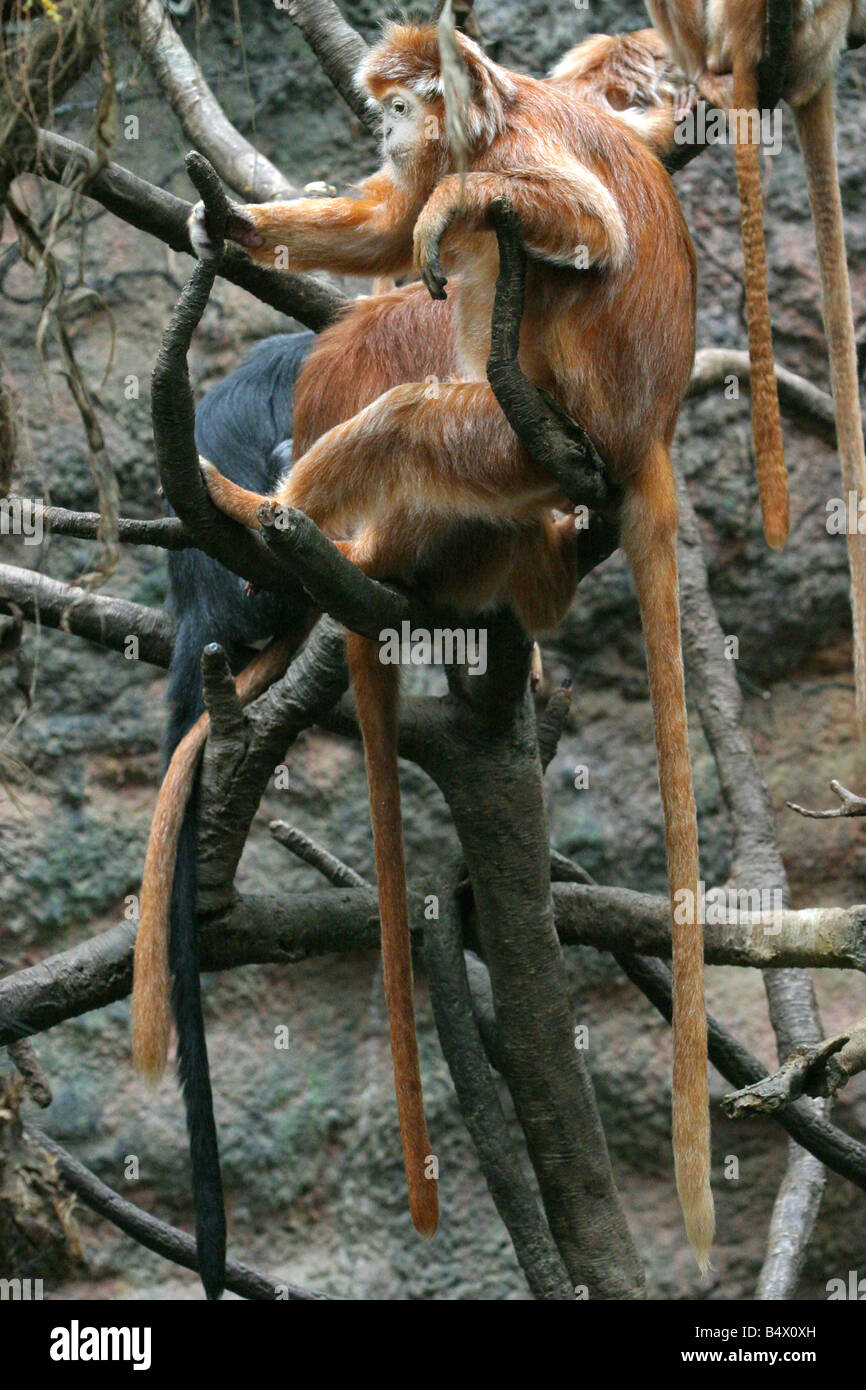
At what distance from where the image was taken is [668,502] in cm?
303

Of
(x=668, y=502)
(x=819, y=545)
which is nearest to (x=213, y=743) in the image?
(x=668, y=502)

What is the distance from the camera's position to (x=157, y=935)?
3.37 meters

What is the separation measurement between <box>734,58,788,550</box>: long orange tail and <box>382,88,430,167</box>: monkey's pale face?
A: 0.87 meters

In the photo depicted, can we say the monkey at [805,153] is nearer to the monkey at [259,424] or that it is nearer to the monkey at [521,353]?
the monkey at [259,424]

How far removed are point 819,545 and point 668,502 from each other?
9.47 ft

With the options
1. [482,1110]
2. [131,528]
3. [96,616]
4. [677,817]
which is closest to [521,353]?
[131,528]

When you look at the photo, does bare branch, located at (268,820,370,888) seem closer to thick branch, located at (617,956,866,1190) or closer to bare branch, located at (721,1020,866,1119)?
thick branch, located at (617,956,866,1190)

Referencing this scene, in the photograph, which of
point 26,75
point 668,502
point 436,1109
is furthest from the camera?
point 436,1109

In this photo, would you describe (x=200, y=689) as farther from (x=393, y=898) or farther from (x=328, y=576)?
(x=328, y=576)

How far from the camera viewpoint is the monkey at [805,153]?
3457 millimetres

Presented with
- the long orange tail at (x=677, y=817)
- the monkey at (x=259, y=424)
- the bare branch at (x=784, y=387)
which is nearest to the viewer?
the long orange tail at (x=677, y=817)

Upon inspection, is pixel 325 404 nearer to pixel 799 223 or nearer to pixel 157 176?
pixel 157 176

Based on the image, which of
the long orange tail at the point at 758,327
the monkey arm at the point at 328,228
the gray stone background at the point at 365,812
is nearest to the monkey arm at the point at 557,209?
the monkey arm at the point at 328,228

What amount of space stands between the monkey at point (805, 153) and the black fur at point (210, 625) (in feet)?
5.11
